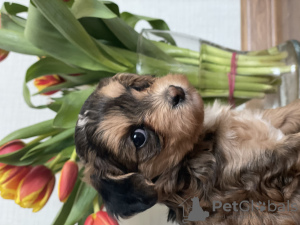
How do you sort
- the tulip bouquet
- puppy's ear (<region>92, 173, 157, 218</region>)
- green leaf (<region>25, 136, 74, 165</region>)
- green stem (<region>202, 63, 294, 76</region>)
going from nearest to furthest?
puppy's ear (<region>92, 173, 157, 218</region>) → the tulip bouquet → green leaf (<region>25, 136, 74, 165</region>) → green stem (<region>202, 63, 294, 76</region>)

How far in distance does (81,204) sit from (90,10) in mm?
652

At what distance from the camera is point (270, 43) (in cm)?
168

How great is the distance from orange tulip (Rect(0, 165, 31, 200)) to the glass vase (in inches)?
22.1

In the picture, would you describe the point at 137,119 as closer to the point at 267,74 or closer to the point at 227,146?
the point at 227,146

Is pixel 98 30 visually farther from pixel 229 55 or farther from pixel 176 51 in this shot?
pixel 229 55

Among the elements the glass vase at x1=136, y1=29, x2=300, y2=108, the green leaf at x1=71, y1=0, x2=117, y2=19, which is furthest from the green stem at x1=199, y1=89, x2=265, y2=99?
the green leaf at x1=71, y1=0, x2=117, y2=19

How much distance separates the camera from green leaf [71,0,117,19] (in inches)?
44.2

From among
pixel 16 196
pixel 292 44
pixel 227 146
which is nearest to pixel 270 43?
pixel 292 44

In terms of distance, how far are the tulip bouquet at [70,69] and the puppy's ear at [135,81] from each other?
192 millimetres

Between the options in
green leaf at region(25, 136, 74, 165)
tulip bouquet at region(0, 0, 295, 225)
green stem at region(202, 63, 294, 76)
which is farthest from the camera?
green stem at region(202, 63, 294, 76)

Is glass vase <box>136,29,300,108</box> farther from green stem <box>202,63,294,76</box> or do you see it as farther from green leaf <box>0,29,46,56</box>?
green leaf <box>0,29,46,56</box>

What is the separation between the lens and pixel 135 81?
1.05 metres

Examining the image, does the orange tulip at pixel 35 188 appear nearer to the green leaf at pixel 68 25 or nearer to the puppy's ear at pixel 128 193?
the puppy's ear at pixel 128 193

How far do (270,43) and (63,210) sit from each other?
119cm
